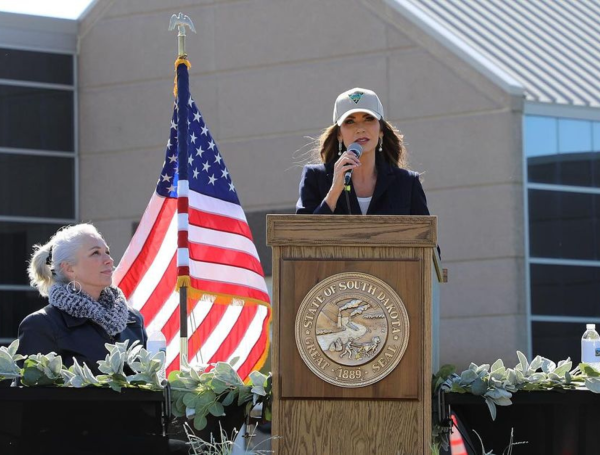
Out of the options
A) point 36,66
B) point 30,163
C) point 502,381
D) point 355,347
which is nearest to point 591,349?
point 502,381

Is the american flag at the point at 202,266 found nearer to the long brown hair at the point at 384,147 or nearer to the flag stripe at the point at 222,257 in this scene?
the flag stripe at the point at 222,257

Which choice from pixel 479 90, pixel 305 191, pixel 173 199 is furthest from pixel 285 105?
pixel 305 191

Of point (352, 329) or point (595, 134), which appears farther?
point (595, 134)

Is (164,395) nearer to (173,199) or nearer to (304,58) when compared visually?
(173,199)

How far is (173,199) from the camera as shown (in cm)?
966

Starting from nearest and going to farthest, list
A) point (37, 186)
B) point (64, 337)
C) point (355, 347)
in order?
1. point (355, 347)
2. point (64, 337)
3. point (37, 186)

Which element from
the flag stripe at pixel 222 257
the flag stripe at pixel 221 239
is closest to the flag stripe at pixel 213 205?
the flag stripe at pixel 221 239

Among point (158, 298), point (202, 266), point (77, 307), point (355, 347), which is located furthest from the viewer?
point (158, 298)

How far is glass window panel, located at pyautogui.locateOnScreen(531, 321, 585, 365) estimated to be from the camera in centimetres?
2091

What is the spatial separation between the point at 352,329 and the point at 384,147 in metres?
1.45

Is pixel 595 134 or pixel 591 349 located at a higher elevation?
pixel 595 134

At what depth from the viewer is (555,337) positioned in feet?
68.9

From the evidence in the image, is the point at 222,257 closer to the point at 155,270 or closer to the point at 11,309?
the point at 155,270

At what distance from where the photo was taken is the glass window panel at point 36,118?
23.7 metres
